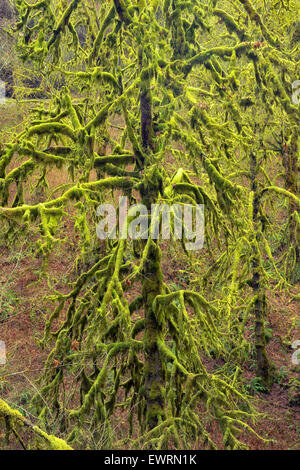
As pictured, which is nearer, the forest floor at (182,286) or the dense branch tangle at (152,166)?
the dense branch tangle at (152,166)

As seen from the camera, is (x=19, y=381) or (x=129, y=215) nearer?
(x=129, y=215)

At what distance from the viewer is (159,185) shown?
5535 millimetres

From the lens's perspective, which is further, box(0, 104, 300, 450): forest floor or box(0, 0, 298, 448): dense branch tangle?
box(0, 104, 300, 450): forest floor

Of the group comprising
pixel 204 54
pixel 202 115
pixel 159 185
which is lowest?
pixel 159 185

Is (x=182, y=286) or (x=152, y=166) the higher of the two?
(x=152, y=166)

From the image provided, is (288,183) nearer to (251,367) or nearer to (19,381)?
(251,367)

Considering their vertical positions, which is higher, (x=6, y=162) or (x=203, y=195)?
(x=6, y=162)

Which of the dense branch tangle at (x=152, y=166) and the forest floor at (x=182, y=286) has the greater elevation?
the dense branch tangle at (x=152, y=166)

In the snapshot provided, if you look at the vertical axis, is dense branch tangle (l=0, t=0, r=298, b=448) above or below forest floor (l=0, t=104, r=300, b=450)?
above

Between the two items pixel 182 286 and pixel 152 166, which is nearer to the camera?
pixel 152 166

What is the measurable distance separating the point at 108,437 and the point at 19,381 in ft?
24.1
